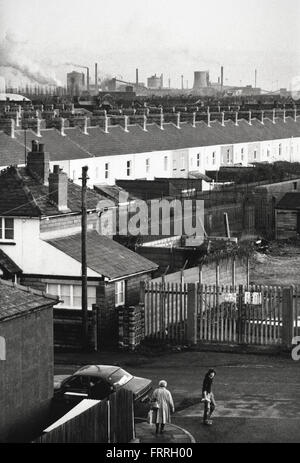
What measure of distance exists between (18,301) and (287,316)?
34.5 ft

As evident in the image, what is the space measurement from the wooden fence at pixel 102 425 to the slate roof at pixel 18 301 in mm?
2780

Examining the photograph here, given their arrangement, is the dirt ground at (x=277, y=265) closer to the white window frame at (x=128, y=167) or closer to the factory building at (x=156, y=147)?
the factory building at (x=156, y=147)

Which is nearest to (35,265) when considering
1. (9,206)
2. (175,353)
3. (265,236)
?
(9,206)

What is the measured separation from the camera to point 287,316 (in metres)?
29.3

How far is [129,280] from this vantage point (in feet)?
106

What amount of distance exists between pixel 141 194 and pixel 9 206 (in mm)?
23729

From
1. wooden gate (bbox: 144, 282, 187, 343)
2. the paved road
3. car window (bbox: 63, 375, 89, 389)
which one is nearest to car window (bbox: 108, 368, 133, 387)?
car window (bbox: 63, 375, 89, 389)

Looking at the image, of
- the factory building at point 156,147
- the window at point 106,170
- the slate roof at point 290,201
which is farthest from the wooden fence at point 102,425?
the window at point 106,170

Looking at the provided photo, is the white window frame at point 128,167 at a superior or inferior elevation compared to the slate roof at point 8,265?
superior

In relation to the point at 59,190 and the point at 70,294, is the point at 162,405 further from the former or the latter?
the point at 59,190

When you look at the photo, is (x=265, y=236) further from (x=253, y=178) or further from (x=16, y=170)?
(x=16, y=170)

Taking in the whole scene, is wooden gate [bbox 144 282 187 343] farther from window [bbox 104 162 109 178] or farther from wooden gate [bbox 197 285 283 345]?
window [bbox 104 162 109 178]

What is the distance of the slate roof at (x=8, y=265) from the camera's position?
3169 centimetres

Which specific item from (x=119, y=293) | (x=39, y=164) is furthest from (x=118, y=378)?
(x=39, y=164)
